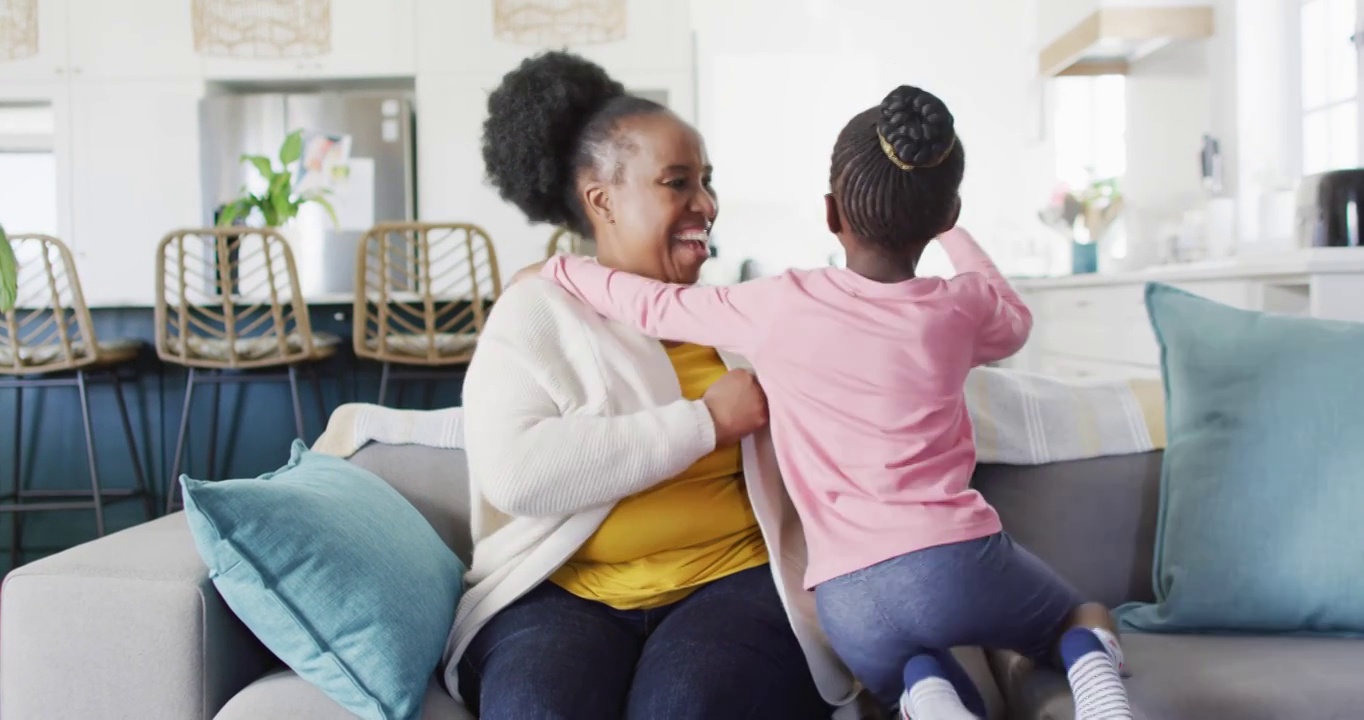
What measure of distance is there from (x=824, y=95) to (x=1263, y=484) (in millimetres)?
4744

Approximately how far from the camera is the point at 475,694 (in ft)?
3.98

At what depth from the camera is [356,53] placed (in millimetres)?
4605

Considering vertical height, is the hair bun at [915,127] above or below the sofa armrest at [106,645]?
above

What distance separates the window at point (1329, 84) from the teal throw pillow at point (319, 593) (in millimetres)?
2903

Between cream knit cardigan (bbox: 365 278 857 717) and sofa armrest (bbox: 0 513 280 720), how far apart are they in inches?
10.6

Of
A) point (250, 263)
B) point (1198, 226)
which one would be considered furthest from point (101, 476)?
point (1198, 226)

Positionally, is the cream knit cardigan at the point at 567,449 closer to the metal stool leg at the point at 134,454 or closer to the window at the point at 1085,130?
the metal stool leg at the point at 134,454

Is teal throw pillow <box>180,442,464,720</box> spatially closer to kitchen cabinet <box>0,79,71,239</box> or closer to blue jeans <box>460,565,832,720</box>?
blue jeans <box>460,565,832,720</box>

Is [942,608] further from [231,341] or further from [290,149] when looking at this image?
[290,149]

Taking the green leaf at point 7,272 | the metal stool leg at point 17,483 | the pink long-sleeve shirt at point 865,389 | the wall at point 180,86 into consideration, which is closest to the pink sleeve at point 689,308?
the pink long-sleeve shirt at point 865,389

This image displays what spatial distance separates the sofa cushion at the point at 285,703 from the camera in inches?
42.8

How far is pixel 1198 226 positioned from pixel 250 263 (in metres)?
3.46

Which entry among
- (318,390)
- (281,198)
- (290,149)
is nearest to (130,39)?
(290,149)

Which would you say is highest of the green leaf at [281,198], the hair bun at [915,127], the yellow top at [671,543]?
the green leaf at [281,198]
